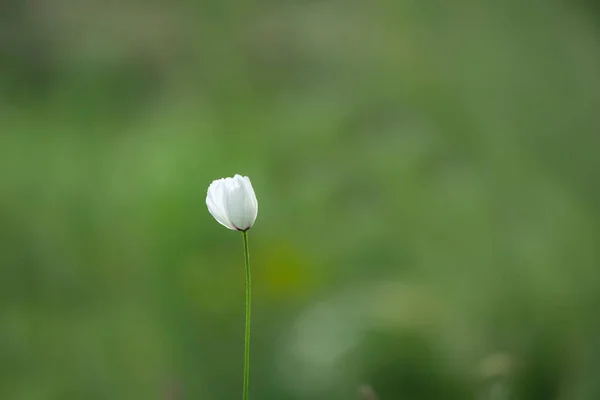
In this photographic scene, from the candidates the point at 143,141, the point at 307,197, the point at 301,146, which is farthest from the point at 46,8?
the point at 307,197

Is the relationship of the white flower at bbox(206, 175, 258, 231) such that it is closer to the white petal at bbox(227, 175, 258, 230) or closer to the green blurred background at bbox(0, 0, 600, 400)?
the white petal at bbox(227, 175, 258, 230)

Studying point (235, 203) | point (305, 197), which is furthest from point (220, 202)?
point (305, 197)

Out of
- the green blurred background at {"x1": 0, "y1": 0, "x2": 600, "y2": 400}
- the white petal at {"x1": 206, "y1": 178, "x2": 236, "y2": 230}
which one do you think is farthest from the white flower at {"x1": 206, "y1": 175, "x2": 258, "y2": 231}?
the green blurred background at {"x1": 0, "y1": 0, "x2": 600, "y2": 400}

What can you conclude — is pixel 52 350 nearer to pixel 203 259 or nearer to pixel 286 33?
pixel 203 259

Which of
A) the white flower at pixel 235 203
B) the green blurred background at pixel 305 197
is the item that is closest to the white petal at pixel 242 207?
the white flower at pixel 235 203

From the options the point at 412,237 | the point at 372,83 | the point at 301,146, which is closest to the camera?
the point at 412,237

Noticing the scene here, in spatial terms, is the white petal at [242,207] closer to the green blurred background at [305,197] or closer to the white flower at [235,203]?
the white flower at [235,203]
